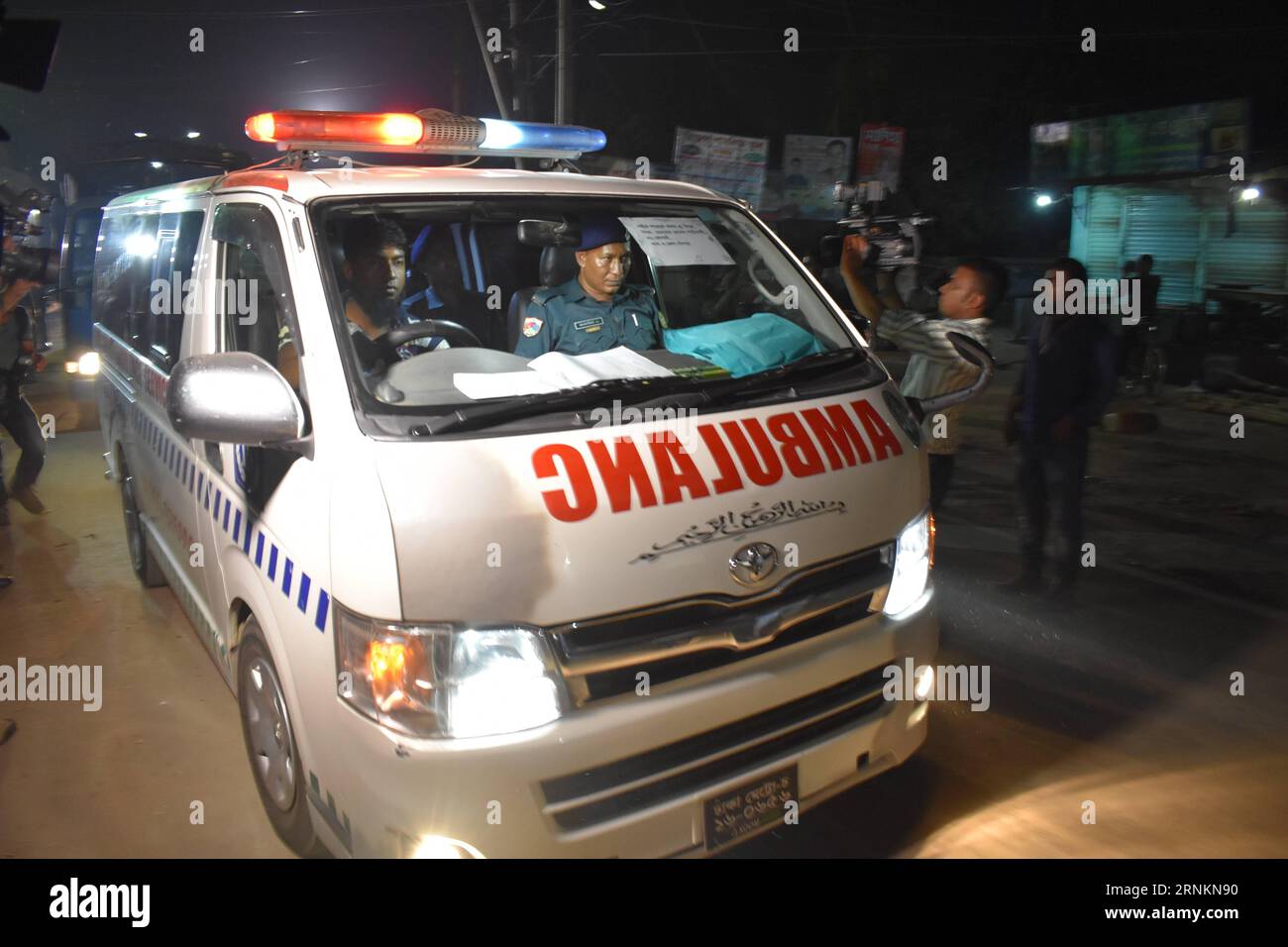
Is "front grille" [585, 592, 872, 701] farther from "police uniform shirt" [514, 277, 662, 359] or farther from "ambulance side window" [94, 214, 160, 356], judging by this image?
"ambulance side window" [94, 214, 160, 356]

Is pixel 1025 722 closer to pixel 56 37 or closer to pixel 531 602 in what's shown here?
pixel 531 602

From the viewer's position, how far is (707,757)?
2.39 meters

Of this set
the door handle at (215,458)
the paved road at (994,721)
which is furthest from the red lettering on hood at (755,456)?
the door handle at (215,458)

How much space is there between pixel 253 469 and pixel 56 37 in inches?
97.3

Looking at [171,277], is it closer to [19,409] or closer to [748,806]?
[748,806]

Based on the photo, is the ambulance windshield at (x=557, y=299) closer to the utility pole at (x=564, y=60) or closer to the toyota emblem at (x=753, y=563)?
the toyota emblem at (x=753, y=563)

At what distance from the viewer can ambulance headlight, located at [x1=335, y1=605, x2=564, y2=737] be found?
2166 mm

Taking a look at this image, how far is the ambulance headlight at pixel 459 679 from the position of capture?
7.11 feet

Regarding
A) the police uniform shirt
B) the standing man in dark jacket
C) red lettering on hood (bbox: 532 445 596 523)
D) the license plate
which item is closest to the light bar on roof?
the police uniform shirt

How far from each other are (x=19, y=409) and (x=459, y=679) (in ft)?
19.7

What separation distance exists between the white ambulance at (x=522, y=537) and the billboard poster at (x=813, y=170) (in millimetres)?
23229

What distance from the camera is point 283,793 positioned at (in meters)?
2.93

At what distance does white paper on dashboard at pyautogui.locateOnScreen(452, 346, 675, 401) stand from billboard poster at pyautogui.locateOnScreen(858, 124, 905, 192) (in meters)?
21.8

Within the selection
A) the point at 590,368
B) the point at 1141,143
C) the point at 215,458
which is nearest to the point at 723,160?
the point at 1141,143
